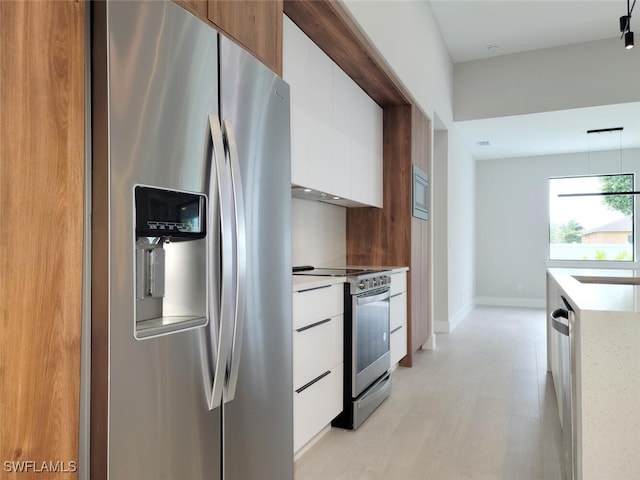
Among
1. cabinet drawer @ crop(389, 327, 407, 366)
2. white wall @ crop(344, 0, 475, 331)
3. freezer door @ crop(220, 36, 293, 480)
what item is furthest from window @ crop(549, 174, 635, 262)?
freezer door @ crop(220, 36, 293, 480)

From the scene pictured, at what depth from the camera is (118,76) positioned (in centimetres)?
105

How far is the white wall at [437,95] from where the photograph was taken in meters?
3.17

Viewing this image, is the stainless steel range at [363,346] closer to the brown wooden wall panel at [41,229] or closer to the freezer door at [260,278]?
the freezer door at [260,278]

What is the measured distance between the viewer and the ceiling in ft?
14.8

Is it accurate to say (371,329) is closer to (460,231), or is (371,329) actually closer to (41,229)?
(41,229)

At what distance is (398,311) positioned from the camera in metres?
3.64

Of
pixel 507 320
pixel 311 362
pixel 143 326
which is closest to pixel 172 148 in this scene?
pixel 143 326

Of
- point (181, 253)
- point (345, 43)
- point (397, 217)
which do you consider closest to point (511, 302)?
point (397, 217)

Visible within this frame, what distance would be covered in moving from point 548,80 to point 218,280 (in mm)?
5577

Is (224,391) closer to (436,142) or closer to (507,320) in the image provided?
(436,142)

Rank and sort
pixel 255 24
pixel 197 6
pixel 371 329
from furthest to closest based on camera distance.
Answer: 1. pixel 371 329
2. pixel 255 24
3. pixel 197 6

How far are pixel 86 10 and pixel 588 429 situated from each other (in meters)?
1.79

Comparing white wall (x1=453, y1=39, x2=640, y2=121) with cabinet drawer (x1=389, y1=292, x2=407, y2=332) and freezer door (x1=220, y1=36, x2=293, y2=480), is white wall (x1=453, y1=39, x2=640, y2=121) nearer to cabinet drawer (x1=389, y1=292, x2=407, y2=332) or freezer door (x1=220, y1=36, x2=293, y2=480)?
cabinet drawer (x1=389, y1=292, x2=407, y2=332)

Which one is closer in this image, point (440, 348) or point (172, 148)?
point (172, 148)
